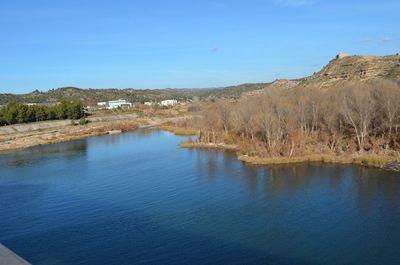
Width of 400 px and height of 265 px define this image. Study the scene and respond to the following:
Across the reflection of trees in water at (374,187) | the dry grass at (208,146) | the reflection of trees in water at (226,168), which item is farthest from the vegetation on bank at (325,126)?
the reflection of trees in water at (374,187)

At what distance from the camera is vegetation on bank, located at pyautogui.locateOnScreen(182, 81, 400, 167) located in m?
38.1

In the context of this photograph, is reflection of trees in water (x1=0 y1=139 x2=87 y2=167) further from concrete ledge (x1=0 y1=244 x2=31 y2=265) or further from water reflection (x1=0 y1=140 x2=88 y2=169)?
concrete ledge (x1=0 y1=244 x2=31 y2=265)

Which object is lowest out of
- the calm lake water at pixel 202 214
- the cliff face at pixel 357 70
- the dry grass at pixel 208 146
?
the calm lake water at pixel 202 214

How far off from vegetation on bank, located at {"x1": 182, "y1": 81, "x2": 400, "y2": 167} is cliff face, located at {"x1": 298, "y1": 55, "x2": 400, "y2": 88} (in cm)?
2943

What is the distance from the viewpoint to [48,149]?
6056 centimetres

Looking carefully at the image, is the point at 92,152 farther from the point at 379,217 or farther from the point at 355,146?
the point at 379,217

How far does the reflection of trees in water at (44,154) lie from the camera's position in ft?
164

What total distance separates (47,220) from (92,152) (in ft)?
99.9

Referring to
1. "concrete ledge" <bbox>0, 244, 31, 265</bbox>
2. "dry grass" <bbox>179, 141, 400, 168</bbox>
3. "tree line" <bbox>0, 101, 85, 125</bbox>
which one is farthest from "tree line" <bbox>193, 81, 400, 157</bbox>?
"tree line" <bbox>0, 101, 85, 125</bbox>

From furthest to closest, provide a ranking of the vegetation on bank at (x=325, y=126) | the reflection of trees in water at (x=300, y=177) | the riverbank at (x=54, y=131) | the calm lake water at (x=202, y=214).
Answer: the riverbank at (x=54, y=131)
the vegetation on bank at (x=325, y=126)
the reflection of trees in water at (x=300, y=177)
the calm lake water at (x=202, y=214)

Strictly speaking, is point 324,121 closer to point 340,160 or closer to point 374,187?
point 340,160

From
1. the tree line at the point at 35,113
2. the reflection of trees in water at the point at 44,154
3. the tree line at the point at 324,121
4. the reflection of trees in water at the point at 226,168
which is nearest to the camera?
the reflection of trees in water at the point at 226,168

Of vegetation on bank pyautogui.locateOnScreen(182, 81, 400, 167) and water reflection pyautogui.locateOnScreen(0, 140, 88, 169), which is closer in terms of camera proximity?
vegetation on bank pyautogui.locateOnScreen(182, 81, 400, 167)

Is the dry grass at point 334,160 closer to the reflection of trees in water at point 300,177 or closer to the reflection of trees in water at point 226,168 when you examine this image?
the reflection of trees in water at point 300,177
